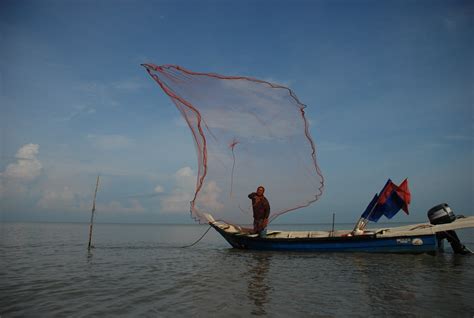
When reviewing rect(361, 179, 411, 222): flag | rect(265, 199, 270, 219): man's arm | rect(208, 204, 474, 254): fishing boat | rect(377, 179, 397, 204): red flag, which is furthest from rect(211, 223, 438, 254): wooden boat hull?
rect(377, 179, 397, 204): red flag

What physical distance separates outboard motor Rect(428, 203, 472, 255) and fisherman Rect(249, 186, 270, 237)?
7.90 meters

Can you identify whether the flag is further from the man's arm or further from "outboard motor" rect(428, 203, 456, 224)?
the man's arm

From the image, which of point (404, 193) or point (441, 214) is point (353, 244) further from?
point (441, 214)

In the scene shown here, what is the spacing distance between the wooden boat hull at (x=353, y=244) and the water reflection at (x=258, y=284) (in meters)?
2.27

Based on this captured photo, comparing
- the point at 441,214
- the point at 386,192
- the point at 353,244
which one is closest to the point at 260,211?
the point at 353,244

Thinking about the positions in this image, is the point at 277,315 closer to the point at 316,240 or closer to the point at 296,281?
the point at 296,281

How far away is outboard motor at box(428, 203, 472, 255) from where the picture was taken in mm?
15047

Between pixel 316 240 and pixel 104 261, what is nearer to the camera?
pixel 104 261

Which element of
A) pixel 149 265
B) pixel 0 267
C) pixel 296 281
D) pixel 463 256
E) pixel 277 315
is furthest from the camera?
pixel 463 256

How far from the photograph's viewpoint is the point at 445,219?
15055 millimetres

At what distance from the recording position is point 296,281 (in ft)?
32.1

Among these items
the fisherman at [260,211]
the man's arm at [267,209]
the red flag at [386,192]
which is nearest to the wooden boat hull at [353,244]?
the fisherman at [260,211]

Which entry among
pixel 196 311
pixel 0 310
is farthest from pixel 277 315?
pixel 0 310

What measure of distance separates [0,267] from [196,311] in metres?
9.69
